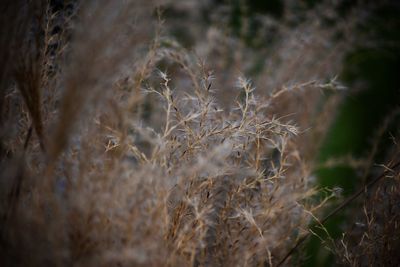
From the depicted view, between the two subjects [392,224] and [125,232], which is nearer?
[125,232]

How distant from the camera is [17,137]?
64 centimetres

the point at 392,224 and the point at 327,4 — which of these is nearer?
the point at 392,224

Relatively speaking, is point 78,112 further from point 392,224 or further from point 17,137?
point 392,224

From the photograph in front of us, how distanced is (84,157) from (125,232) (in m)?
0.11

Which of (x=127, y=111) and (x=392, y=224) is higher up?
(x=127, y=111)

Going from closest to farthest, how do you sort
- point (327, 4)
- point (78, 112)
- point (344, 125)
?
point (78, 112), point (327, 4), point (344, 125)

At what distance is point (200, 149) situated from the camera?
640mm

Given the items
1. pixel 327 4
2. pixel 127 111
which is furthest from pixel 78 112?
pixel 327 4

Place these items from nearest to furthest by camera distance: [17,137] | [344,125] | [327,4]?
[17,137]
[327,4]
[344,125]

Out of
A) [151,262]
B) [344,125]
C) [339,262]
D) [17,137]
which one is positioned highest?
[17,137]

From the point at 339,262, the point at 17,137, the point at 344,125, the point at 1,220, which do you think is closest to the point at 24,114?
the point at 17,137

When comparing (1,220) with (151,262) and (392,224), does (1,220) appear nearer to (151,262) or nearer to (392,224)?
(151,262)

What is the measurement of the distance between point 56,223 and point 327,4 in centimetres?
113

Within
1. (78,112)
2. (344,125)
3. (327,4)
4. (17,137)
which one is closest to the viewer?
(78,112)
